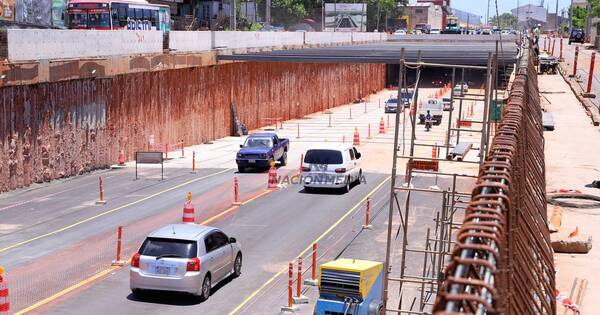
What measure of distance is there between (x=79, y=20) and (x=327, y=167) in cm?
2658

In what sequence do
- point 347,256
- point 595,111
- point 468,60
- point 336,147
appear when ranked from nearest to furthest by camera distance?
point 347,256 → point 336,147 → point 468,60 → point 595,111

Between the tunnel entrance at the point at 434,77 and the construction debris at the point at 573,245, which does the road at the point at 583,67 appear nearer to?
the tunnel entrance at the point at 434,77

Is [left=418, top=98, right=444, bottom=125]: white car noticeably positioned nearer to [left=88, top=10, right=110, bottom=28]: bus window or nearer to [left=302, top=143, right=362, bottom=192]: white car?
[left=88, top=10, right=110, bottom=28]: bus window

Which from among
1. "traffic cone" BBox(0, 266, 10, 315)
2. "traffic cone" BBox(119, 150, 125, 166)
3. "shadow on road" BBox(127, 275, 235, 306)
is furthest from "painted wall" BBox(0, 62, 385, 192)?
"traffic cone" BBox(0, 266, 10, 315)

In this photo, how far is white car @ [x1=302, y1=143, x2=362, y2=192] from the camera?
112ft

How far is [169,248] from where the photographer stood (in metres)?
19.1

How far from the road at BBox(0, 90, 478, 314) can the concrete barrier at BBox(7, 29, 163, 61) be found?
5344mm

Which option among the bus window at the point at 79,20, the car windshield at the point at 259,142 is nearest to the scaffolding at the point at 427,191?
the car windshield at the point at 259,142

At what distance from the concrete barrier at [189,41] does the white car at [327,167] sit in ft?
57.6

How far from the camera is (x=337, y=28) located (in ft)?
487

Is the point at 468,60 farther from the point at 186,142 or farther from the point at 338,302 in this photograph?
the point at 338,302

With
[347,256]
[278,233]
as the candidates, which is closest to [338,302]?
[347,256]

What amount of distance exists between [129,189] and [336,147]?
27.8 feet

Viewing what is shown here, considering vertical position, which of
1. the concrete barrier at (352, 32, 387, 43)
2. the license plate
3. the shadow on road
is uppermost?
the concrete barrier at (352, 32, 387, 43)
